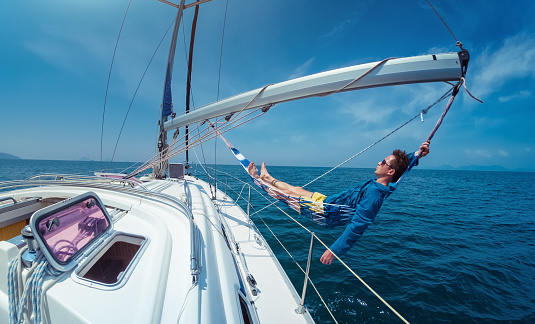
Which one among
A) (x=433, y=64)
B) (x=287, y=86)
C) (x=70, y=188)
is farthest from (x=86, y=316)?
Answer: (x=433, y=64)

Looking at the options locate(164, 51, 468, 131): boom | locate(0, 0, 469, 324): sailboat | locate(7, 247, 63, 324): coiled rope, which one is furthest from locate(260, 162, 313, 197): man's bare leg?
locate(7, 247, 63, 324): coiled rope

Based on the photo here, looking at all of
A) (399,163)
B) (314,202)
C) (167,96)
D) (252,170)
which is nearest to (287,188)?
(314,202)

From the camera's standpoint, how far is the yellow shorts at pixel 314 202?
287cm

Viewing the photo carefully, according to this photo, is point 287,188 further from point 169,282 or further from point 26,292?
point 26,292

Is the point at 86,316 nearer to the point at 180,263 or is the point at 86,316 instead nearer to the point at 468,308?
the point at 180,263

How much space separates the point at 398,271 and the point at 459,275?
1.37 metres

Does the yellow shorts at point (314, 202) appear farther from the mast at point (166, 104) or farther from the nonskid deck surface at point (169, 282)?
the mast at point (166, 104)

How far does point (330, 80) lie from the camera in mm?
1927

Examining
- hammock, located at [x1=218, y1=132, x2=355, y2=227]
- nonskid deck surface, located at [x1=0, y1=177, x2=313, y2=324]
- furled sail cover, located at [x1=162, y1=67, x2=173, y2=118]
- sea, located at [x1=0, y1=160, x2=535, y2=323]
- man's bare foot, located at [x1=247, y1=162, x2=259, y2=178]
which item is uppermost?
furled sail cover, located at [x1=162, y1=67, x2=173, y2=118]

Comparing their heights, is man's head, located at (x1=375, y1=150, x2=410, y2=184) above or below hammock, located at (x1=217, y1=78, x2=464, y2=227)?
above

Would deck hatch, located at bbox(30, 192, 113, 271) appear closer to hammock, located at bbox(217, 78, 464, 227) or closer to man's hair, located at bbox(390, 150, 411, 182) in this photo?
hammock, located at bbox(217, 78, 464, 227)

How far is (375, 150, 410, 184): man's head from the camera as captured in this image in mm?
2379

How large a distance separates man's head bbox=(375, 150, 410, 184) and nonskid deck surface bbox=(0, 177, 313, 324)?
6.07 ft

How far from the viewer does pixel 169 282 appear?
1369 mm
